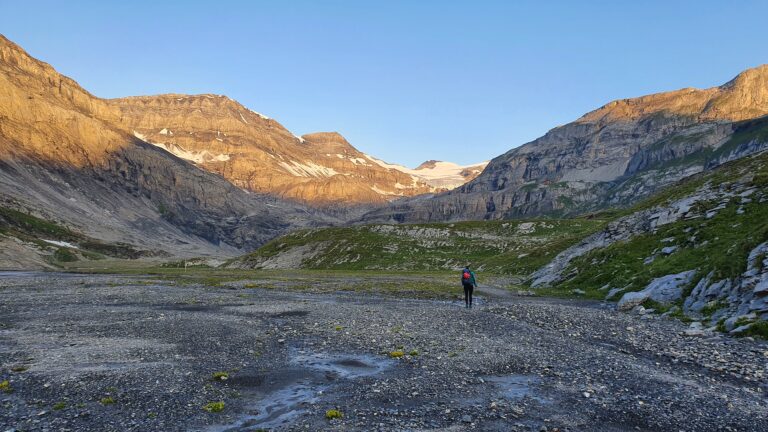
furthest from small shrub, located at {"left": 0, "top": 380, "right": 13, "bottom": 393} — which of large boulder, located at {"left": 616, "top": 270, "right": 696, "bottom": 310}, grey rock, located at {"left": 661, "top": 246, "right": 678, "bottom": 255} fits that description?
grey rock, located at {"left": 661, "top": 246, "right": 678, "bottom": 255}

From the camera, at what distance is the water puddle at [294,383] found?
1664 cm

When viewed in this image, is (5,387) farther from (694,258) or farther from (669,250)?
(669,250)

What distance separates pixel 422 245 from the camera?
481 feet

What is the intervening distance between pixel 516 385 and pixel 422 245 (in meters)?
127

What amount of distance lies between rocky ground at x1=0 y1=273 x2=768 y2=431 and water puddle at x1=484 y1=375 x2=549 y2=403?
9 centimetres

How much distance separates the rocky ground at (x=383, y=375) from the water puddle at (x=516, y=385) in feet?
0.28

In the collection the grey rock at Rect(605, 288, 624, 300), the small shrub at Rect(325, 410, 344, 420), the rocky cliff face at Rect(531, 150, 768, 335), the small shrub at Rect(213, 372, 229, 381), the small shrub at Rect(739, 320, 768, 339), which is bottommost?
the small shrub at Rect(213, 372, 229, 381)

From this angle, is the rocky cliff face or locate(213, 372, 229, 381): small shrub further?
the rocky cliff face

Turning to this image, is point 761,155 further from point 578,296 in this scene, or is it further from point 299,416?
point 299,416

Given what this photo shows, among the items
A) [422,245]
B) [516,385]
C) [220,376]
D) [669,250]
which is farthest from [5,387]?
[422,245]

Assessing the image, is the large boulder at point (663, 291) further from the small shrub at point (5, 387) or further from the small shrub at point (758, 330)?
the small shrub at point (5, 387)

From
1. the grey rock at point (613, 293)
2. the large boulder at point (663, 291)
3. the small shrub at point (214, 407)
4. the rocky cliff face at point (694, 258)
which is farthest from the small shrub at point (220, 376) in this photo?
the grey rock at point (613, 293)

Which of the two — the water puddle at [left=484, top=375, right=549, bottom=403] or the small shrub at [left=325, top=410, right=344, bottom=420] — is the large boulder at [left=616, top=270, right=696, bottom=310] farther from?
the small shrub at [left=325, top=410, right=344, bottom=420]

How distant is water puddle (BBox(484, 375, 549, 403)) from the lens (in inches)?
745
